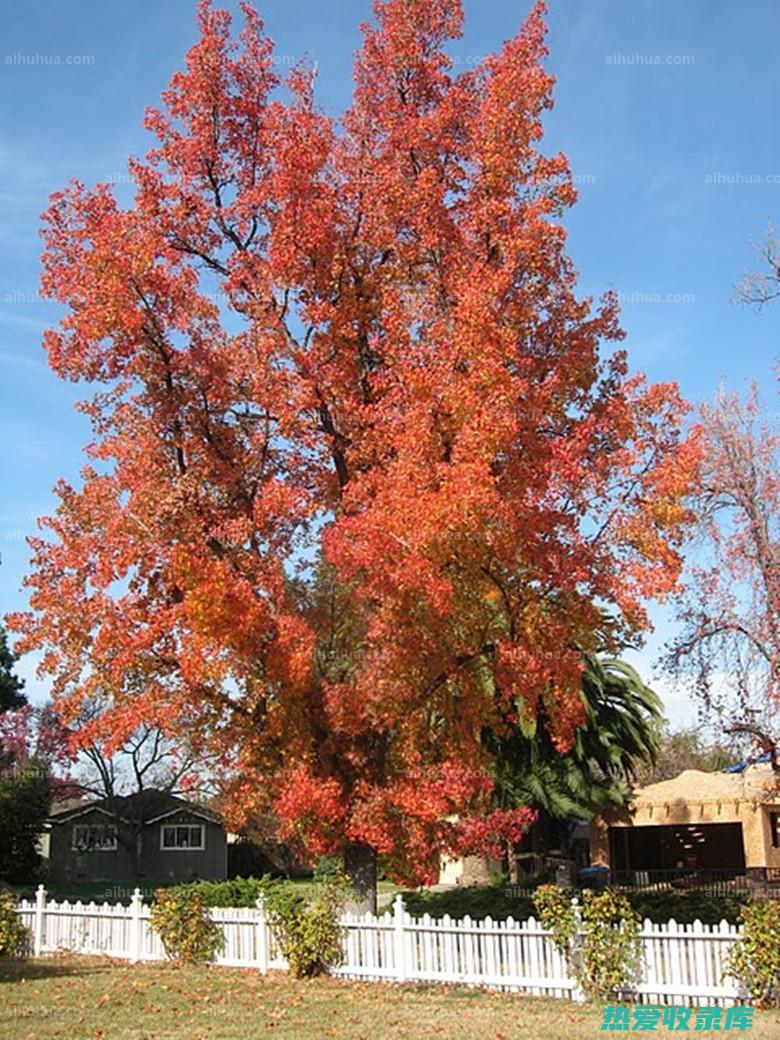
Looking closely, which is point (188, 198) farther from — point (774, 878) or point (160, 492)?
point (774, 878)

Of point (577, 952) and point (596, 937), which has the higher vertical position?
point (596, 937)

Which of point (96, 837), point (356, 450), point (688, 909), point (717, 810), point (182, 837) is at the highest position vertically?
point (356, 450)

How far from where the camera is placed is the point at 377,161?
16969mm

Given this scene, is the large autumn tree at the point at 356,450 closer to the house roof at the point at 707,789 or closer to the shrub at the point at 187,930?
the shrub at the point at 187,930

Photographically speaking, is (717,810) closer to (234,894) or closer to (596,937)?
(234,894)

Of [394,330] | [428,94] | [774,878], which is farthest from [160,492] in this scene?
[774,878]

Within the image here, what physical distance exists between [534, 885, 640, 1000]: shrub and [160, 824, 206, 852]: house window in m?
36.1

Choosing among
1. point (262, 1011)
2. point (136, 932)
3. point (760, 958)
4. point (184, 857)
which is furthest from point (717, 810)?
point (184, 857)

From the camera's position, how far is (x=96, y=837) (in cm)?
4697

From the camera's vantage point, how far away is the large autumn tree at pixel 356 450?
14273mm

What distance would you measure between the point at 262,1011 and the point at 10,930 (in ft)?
25.4

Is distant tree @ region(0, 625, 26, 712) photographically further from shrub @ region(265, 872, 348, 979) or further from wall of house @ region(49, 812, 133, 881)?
shrub @ region(265, 872, 348, 979)

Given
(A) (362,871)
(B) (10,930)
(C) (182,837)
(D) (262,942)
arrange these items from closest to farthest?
1. (D) (262,942)
2. (A) (362,871)
3. (B) (10,930)
4. (C) (182,837)

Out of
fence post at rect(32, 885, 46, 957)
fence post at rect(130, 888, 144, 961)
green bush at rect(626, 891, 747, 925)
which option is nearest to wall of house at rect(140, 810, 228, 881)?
fence post at rect(32, 885, 46, 957)
